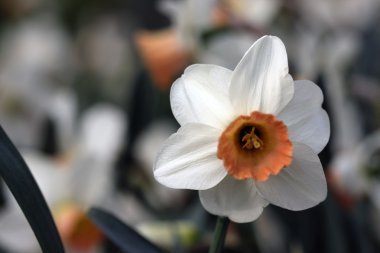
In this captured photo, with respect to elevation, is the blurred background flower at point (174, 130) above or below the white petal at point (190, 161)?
below

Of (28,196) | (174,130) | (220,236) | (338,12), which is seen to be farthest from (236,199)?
(338,12)

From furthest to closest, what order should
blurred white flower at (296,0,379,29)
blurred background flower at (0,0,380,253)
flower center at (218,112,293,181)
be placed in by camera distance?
blurred white flower at (296,0,379,29), blurred background flower at (0,0,380,253), flower center at (218,112,293,181)

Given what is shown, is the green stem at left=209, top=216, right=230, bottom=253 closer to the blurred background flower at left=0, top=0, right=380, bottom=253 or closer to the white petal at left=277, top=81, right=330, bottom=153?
the white petal at left=277, top=81, right=330, bottom=153

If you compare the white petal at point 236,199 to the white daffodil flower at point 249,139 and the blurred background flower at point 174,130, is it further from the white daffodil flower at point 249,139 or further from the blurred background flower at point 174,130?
the blurred background flower at point 174,130

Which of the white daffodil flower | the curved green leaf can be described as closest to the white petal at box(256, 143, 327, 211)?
the white daffodil flower

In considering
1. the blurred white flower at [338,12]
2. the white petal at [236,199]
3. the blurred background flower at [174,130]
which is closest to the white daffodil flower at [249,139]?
the white petal at [236,199]

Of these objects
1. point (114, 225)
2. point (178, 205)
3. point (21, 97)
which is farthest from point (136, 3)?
point (114, 225)

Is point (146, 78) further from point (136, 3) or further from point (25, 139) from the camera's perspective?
point (136, 3)

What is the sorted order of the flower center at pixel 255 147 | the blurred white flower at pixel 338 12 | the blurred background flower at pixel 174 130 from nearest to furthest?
the flower center at pixel 255 147
the blurred background flower at pixel 174 130
the blurred white flower at pixel 338 12
